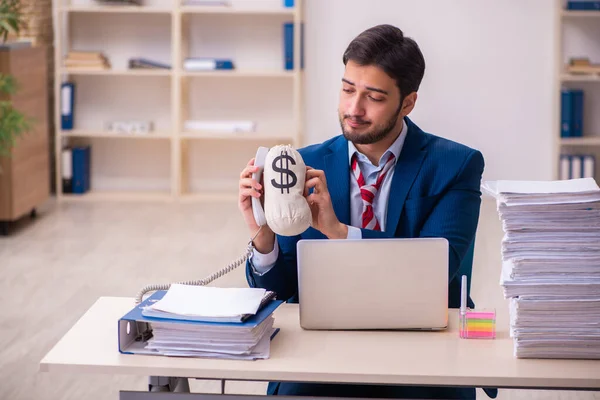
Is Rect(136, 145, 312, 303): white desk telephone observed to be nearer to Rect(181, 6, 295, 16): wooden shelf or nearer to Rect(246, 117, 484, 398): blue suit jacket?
Rect(246, 117, 484, 398): blue suit jacket

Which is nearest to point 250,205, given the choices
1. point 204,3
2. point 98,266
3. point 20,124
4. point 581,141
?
point 98,266

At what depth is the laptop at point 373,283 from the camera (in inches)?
74.2

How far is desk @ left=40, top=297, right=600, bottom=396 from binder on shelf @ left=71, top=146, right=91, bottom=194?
212 inches

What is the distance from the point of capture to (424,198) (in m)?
2.32

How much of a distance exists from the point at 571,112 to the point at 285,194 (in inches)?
217

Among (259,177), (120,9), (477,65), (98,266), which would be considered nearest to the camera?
(259,177)

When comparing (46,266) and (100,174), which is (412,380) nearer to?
(46,266)

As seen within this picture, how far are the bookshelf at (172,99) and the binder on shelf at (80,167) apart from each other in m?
0.11

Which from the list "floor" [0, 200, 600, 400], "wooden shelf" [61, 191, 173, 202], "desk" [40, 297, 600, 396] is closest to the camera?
"desk" [40, 297, 600, 396]

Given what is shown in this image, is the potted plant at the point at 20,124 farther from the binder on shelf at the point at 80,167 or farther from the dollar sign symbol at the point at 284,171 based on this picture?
the dollar sign symbol at the point at 284,171

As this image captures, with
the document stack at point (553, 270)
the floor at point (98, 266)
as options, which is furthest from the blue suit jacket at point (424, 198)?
the floor at point (98, 266)

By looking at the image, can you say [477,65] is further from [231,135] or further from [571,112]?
[231,135]

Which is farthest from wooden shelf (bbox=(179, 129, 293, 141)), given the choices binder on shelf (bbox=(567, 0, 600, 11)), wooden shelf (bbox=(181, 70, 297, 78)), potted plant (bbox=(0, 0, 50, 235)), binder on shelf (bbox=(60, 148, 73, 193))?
binder on shelf (bbox=(567, 0, 600, 11))

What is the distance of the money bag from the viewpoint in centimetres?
193
